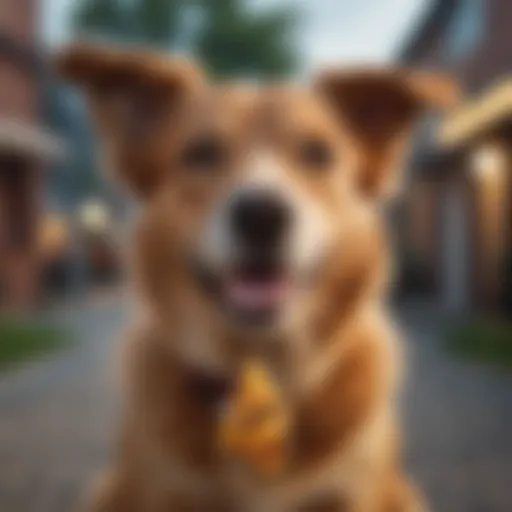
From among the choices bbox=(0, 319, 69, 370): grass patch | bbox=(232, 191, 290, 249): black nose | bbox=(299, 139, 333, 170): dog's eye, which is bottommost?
bbox=(0, 319, 69, 370): grass patch

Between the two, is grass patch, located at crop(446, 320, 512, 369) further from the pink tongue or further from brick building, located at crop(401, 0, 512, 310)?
the pink tongue

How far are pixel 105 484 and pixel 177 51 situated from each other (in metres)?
0.66

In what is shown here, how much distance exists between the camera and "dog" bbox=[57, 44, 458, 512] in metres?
1.20

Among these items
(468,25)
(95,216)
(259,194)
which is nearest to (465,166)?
(468,25)

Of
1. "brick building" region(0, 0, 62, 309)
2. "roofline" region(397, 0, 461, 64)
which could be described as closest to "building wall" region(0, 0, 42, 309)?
"brick building" region(0, 0, 62, 309)

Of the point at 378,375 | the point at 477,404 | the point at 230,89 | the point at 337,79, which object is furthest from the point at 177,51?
the point at 477,404

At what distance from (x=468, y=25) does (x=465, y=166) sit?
0.23 m

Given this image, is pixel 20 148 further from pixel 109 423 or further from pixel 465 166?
pixel 465 166

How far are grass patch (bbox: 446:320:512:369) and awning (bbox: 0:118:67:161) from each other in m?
0.72

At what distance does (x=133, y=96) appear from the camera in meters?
1.25

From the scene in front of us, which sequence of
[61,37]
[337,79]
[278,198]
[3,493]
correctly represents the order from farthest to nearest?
[3,493]
[61,37]
[337,79]
[278,198]

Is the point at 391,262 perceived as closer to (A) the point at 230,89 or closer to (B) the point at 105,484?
(A) the point at 230,89

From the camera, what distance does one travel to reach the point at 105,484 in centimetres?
140

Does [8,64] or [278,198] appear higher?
[8,64]
